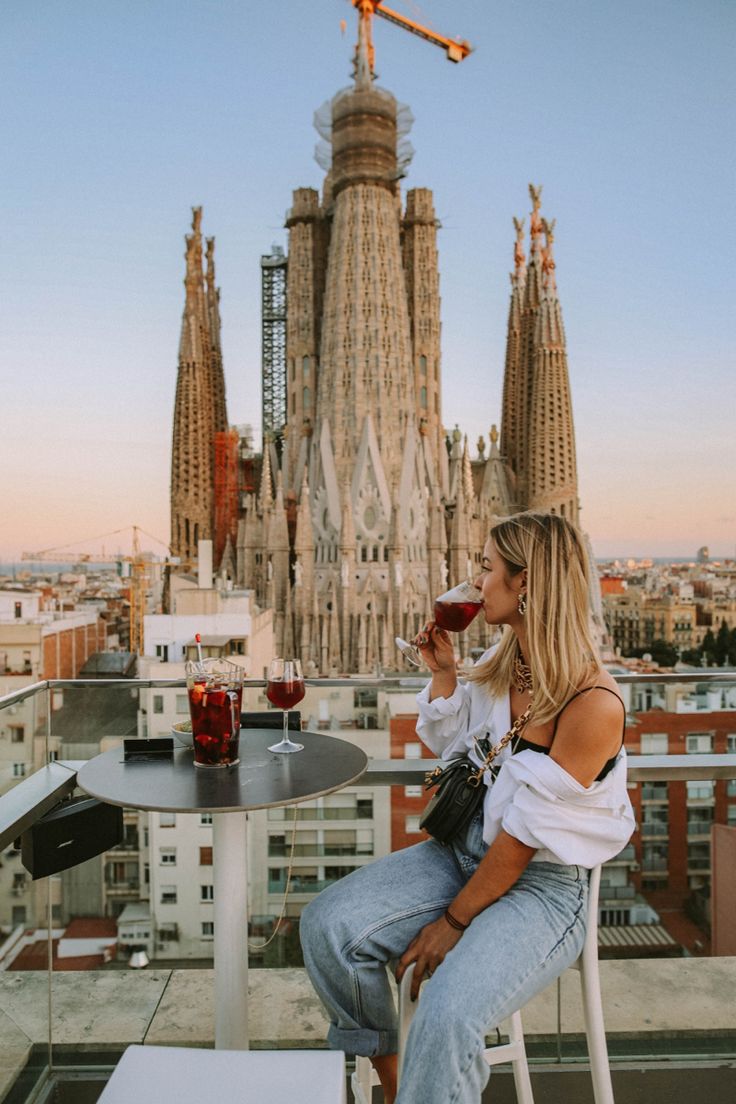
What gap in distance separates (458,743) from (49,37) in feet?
48.2

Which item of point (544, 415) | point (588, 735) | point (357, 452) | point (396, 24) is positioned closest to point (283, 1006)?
point (588, 735)

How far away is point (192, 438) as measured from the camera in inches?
1141

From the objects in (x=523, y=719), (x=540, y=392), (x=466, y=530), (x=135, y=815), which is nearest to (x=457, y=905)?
(x=523, y=719)

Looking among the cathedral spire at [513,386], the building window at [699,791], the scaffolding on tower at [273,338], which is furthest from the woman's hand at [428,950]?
the scaffolding on tower at [273,338]

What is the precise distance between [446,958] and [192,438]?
2889 centimetres

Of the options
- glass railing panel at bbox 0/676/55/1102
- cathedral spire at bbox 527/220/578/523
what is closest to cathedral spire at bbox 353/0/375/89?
cathedral spire at bbox 527/220/578/523

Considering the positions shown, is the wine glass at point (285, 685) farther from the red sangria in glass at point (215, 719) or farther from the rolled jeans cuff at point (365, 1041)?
the rolled jeans cuff at point (365, 1041)

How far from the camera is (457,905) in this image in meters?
1.37

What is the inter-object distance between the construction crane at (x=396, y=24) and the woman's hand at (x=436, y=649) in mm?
34372

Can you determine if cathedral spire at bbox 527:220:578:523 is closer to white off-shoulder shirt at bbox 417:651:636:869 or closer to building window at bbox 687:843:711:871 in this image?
building window at bbox 687:843:711:871

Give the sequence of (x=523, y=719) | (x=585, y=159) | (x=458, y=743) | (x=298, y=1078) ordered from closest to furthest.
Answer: (x=298, y=1078) < (x=523, y=719) < (x=458, y=743) < (x=585, y=159)

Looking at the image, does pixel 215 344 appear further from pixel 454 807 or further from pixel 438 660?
pixel 454 807

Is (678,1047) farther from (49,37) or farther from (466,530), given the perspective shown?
(466,530)

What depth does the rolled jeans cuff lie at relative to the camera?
4.57 ft
